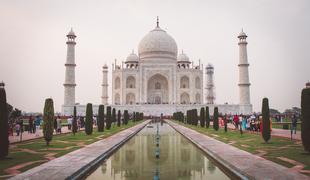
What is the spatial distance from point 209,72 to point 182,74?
6.04m

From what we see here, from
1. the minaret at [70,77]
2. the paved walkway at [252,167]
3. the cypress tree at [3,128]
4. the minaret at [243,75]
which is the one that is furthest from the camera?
the minaret at [243,75]

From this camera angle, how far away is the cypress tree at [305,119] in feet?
21.1

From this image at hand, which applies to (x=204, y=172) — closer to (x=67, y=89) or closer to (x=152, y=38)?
(x=67, y=89)

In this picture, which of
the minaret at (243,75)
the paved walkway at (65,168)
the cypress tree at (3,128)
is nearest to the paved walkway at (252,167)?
the paved walkway at (65,168)

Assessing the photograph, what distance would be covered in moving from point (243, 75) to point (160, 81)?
1173 cm

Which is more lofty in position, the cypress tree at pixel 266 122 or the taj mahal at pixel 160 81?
the taj mahal at pixel 160 81

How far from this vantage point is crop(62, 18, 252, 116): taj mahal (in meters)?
30.9

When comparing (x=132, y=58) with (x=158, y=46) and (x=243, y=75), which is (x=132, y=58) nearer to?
(x=158, y=46)

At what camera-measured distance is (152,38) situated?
39.4 metres

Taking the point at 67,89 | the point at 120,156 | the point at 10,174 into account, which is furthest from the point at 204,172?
the point at 67,89

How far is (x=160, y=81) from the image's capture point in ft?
129

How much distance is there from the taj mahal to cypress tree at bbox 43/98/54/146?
22.0 metres

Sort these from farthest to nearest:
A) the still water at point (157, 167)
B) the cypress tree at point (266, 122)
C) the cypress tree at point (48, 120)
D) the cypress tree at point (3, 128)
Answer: the cypress tree at point (266, 122), the cypress tree at point (48, 120), the cypress tree at point (3, 128), the still water at point (157, 167)

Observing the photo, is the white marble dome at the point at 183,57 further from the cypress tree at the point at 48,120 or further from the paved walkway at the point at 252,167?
the paved walkway at the point at 252,167
